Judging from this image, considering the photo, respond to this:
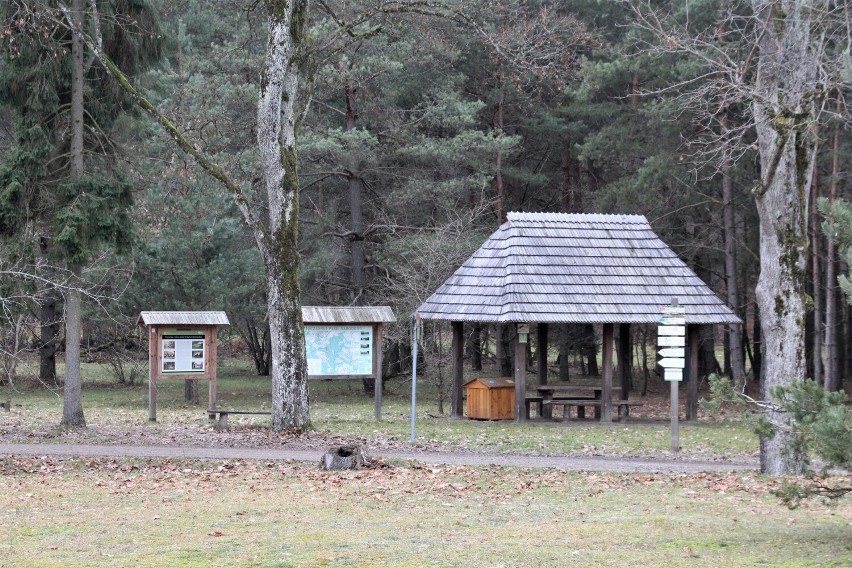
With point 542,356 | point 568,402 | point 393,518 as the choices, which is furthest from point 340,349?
point 393,518

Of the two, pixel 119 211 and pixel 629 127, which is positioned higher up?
pixel 629 127

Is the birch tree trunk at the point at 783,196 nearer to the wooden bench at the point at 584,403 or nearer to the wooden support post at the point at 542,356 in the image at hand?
the wooden bench at the point at 584,403

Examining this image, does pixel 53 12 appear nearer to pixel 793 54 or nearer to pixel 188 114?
pixel 188 114

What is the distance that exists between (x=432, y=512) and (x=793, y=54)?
24.0ft

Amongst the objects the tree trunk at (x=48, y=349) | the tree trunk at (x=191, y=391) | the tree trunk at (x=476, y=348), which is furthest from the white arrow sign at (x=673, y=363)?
the tree trunk at (x=48, y=349)

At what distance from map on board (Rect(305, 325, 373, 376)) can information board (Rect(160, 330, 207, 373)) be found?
243 centimetres

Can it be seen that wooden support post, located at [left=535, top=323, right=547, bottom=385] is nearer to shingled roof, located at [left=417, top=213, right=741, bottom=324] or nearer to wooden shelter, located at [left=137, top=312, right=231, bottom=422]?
shingled roof, located at [left=417, top=213, right=741, bottom=324]

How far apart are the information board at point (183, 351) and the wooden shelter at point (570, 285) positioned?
4696mm

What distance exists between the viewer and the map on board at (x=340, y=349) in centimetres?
2023

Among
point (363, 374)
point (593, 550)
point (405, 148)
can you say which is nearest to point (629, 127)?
point (405, 148)

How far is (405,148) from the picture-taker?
29266 millimetres

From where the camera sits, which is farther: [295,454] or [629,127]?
[629,127]

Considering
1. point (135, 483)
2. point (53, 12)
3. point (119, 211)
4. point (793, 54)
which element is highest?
point (53, 12)

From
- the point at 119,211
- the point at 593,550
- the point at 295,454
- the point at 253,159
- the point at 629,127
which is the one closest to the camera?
the point at 593,550
